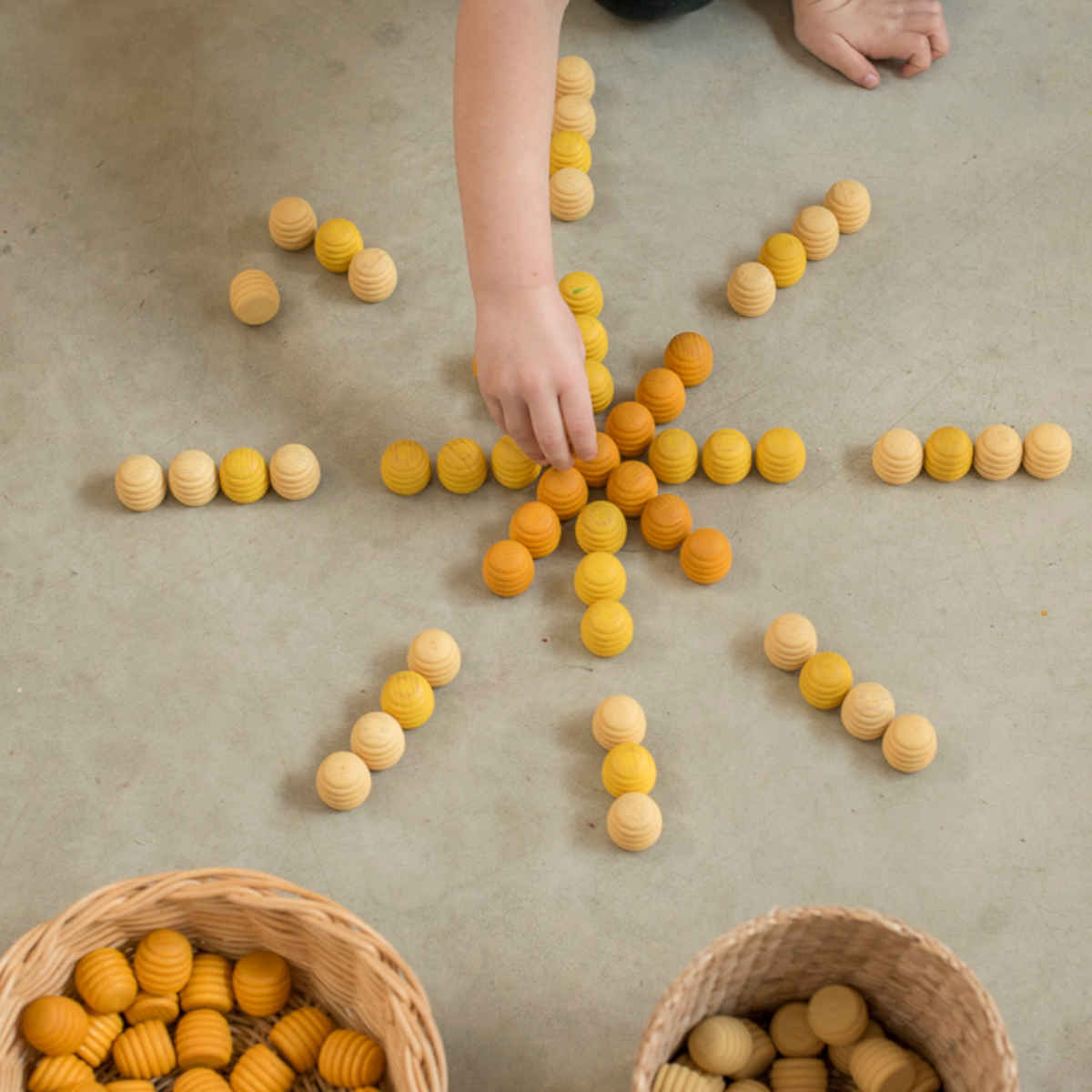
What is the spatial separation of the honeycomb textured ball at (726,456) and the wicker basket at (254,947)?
0.57 m

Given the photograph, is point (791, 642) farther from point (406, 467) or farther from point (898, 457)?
point (406, 467)

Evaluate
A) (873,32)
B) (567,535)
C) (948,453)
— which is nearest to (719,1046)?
(567,535)

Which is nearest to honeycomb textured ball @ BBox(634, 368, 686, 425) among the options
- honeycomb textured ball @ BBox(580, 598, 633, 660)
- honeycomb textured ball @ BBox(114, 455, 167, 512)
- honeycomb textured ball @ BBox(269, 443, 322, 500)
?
honeycomb textured ball @ BBox(580, 598, 633, 660)

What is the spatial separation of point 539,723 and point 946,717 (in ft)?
1.19

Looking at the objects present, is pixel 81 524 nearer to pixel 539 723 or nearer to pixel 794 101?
pixel 539 723

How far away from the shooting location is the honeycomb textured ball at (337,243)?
4.77ft

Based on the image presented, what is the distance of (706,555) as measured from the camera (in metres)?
1.24

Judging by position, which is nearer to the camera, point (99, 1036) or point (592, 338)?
point (99, 1036)

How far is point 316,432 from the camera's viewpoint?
54.3 inches

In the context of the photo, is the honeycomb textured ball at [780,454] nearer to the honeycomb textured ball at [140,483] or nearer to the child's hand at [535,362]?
the child's hand at [535,362]

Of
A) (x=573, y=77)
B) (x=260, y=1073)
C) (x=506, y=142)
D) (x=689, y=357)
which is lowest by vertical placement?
(x=260, y=1073)

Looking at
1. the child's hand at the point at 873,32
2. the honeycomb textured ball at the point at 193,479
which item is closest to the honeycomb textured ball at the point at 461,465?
the honeycomb textured ball at the point at 193,479

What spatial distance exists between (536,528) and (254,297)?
16.5 inches

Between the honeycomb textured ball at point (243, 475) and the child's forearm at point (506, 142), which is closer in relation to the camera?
the child's forearm at point (506, 142)
